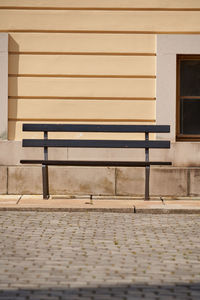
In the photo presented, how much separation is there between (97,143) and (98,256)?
4.23m

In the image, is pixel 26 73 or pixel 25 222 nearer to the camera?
pixel 25 222

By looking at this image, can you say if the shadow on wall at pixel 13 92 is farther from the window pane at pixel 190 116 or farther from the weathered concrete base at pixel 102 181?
the window pane at pixel 190 116

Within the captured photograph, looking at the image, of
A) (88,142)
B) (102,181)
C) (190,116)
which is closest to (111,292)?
(88,142)

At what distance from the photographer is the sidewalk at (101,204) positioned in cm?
927

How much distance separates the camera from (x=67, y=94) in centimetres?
1112

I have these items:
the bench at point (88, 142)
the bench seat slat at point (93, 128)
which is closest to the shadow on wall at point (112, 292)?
the bench at point (88, 142)

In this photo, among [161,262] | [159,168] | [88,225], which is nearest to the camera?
[161,262]

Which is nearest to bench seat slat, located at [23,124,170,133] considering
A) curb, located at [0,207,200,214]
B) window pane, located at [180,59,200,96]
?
window pane, located at [180,59,200,96]

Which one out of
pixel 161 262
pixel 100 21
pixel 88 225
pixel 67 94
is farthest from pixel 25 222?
pixel 100 21

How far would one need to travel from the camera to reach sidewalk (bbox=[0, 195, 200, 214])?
30.4ft

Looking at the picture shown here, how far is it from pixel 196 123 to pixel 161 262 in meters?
5.69

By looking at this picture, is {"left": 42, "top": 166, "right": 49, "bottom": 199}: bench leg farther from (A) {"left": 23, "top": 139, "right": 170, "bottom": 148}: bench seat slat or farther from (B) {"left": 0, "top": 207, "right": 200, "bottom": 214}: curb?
(B) {"left": 0, "top": 207, "right": 200, "bottom": 214}: curb

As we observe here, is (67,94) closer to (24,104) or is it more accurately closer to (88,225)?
(24,104)

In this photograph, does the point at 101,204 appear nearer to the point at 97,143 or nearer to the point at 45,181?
the point at 45,181
